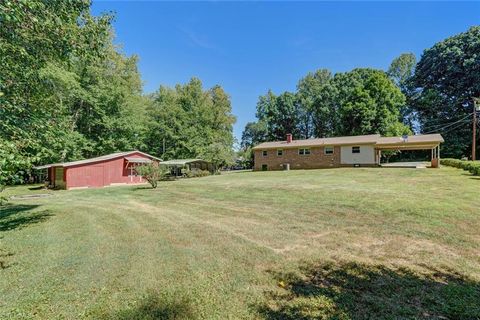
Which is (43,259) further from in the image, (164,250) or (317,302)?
(317,302)

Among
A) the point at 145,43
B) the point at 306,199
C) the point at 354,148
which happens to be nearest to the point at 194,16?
the point at 145,43

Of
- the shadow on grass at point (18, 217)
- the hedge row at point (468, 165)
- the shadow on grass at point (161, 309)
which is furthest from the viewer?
the hedge row at point (468, 165)

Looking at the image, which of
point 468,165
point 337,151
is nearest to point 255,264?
point 468,165

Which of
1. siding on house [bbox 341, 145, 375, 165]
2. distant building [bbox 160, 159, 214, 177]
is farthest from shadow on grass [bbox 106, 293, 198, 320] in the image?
distant building [bbox 160, 159, 214, 177]

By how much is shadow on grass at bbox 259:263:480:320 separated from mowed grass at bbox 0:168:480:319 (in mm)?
15

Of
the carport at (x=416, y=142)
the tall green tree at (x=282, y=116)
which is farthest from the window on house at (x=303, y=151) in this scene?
the tall green tree at (x=282, y=116)

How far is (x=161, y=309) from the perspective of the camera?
11.3 feet

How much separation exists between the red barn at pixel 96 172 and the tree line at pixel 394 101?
21.9 m

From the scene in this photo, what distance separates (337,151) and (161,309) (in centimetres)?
2659

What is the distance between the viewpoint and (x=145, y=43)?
75.9 ft

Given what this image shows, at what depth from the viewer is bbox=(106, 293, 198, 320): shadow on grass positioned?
3.31 m

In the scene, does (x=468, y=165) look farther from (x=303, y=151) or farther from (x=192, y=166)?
(x=192, y=166)

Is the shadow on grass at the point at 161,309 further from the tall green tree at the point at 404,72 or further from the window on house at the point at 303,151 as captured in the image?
the tall green tree at the point at 404,72

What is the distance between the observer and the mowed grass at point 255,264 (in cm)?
346
